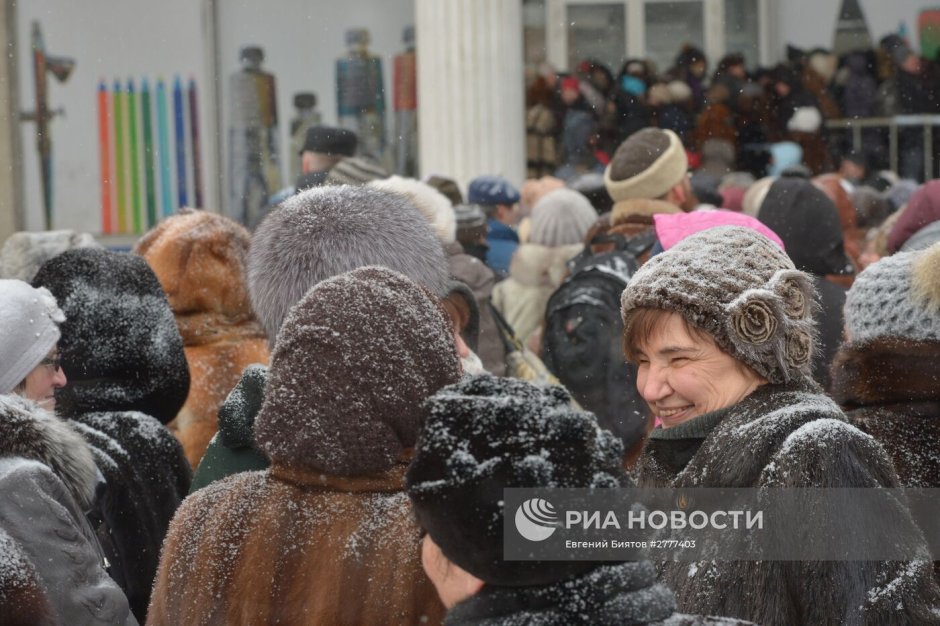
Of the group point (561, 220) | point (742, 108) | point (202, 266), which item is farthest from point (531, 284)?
point (742, 108)

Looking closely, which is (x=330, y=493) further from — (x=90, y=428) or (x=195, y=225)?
(x=195, y=225)

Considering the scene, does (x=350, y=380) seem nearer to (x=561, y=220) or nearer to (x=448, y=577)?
(x=448, y=577)

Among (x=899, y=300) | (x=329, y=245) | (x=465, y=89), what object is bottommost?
(x=899, y=300)

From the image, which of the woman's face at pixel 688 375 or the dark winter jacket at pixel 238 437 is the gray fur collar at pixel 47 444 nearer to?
the dark winter jacket at pixel 238 437

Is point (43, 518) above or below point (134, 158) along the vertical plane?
below

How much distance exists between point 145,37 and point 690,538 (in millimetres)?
9734

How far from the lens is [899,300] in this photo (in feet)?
9.37

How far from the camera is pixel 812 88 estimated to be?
13.1 metres

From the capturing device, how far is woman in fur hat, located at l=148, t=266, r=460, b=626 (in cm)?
194

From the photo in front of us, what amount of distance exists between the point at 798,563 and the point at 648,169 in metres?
2.82

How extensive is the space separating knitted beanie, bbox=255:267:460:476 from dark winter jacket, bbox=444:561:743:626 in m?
0.51

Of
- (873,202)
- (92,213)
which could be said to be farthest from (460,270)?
(92,213)

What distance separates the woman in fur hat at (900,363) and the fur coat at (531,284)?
2.89 metres

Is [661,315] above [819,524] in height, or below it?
above
